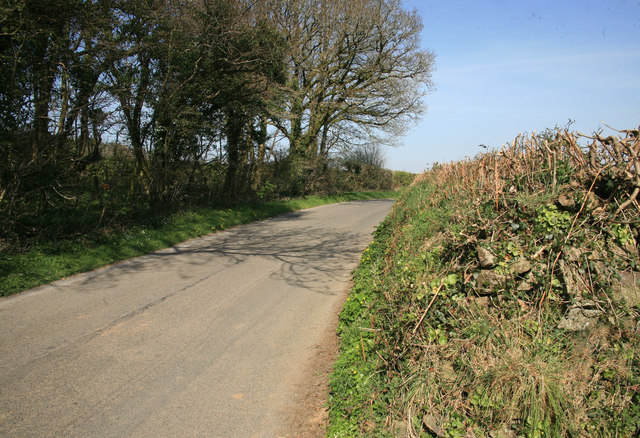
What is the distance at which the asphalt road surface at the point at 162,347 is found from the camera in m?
3.55

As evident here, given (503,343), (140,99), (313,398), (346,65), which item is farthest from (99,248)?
(346,65)

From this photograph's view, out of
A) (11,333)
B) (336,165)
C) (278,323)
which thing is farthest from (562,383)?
(336,165)

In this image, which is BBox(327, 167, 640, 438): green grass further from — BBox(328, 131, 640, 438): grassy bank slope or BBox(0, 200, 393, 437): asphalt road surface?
BBox(0, 200, 393, 437): asphalt road surface

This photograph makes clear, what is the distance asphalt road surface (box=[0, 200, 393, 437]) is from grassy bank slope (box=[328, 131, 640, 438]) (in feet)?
3.00

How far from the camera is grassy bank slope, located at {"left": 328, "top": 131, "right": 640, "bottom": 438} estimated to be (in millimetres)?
2922

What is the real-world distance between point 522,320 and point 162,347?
389cm

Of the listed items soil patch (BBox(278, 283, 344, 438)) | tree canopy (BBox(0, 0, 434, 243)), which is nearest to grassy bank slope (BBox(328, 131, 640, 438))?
soil patch (BBox(278, 283, 344, 438))

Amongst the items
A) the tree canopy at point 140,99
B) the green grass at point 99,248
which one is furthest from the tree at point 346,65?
the green grass at point 99,248

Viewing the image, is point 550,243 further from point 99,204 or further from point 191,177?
point 191,177

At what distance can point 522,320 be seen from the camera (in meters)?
3.50

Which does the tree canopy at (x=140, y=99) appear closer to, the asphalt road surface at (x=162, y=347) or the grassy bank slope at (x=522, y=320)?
the asphalt road surface at (x=162, y=347)

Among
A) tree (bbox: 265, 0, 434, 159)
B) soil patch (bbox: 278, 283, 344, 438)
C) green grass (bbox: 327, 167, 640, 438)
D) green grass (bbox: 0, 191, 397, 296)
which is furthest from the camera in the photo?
tree (bbox: 265, 0, 434, 159)

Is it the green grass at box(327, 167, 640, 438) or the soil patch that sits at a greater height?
the green grass at box(327, 167, 640, 438)

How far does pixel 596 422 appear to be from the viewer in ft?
9.14
